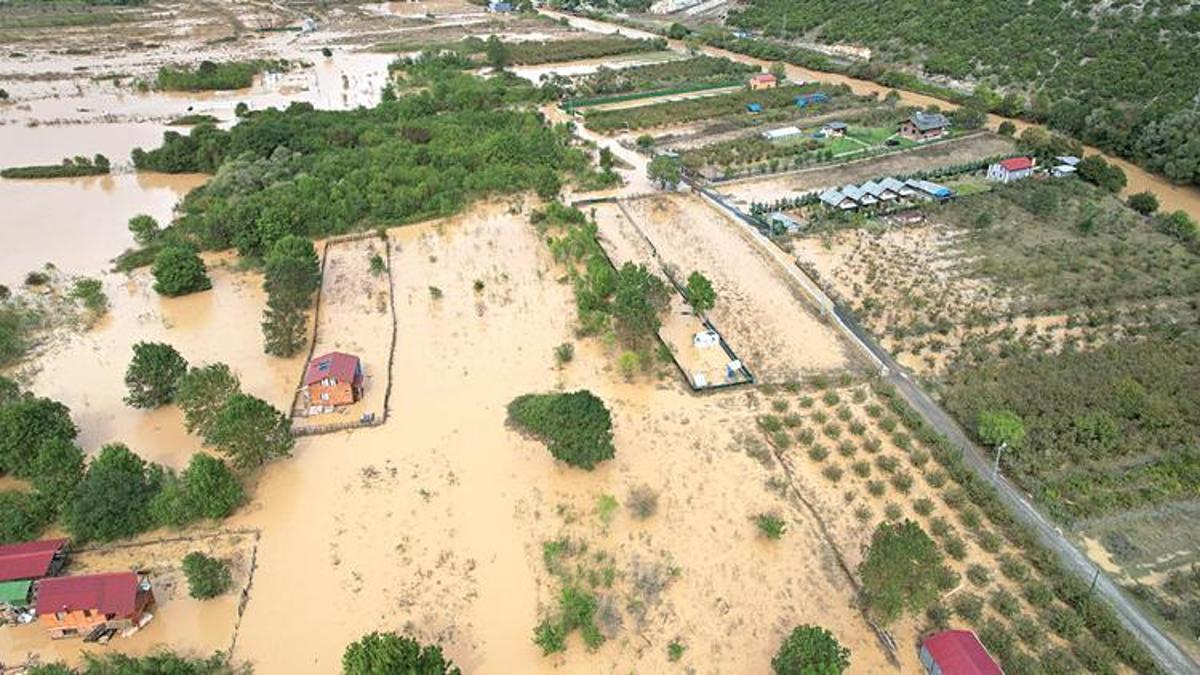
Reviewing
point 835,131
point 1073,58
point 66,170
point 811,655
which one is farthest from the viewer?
point 1073,58

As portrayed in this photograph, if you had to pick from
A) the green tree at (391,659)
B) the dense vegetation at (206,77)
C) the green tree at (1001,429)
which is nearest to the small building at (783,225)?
the green tree at (1001,429)

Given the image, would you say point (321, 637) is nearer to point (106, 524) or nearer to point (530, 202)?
point (106, 524)

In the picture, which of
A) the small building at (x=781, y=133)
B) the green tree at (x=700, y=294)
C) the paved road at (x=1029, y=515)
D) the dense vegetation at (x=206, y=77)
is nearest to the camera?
the paved road at (x=1029, y=515)

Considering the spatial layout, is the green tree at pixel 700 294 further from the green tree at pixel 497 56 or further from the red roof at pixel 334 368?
the green tree at pixel 497 56

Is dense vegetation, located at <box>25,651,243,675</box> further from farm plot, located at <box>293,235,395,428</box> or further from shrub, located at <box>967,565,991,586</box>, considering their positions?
shrub, located at <box>967,565,991,586</box>

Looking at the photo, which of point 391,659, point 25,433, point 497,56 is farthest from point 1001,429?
point 497,56

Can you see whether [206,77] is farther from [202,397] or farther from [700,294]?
[700,294]
